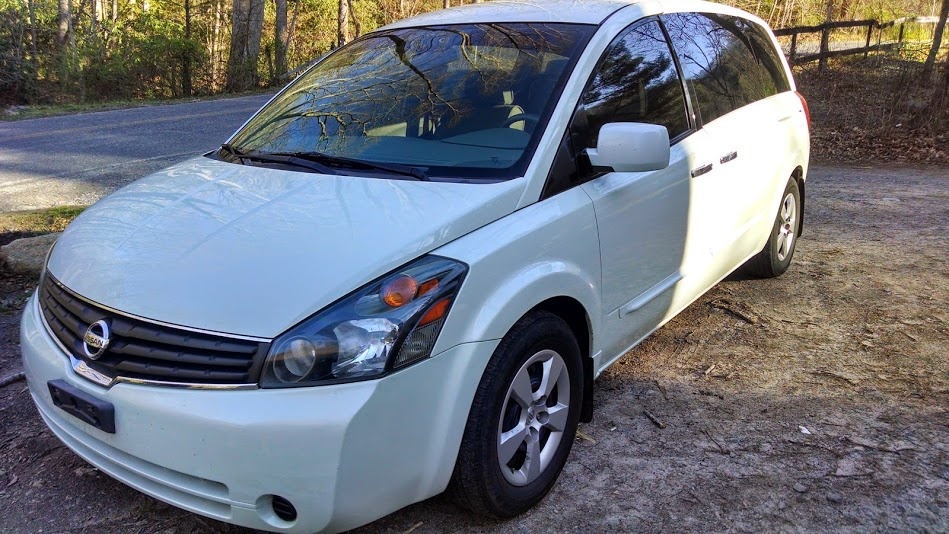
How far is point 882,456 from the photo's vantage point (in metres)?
3.08

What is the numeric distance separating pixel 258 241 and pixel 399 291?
0.53 meters

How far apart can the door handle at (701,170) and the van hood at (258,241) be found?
125 centimetres

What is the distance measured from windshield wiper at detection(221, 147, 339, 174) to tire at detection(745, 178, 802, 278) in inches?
121

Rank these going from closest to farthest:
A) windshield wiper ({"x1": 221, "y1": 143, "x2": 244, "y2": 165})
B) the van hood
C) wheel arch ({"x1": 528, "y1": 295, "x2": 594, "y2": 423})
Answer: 1. the van hood
2. wheel arch ({"x1": 528, "y1": 295, "x2": 594, "y2": 423})
3. windshield wiper ({"x1": 221, "y1": 143, "x2": 244, "y2": 165})

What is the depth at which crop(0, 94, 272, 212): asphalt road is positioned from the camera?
745 cm

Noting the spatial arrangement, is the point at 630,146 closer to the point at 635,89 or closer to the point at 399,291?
the point at 635,89

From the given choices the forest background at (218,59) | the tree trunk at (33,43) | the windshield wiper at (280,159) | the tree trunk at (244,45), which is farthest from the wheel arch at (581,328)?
the tree trunk at (244,45)

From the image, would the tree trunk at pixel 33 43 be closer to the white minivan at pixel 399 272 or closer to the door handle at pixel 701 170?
the white minivan at pixel 399 272

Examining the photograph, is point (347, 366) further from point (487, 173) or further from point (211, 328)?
point (487, 173)

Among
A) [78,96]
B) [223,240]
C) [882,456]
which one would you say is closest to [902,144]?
[882,456]

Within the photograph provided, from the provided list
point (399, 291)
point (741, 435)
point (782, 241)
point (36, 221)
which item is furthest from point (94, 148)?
point (741, 435)

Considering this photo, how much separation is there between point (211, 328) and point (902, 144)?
11.2 metres

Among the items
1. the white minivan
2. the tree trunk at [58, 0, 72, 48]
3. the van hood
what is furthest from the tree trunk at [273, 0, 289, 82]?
the van hood

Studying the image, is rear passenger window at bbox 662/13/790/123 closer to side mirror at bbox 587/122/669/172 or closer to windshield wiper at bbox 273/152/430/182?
side mirror at bbox 587/122/669/172
